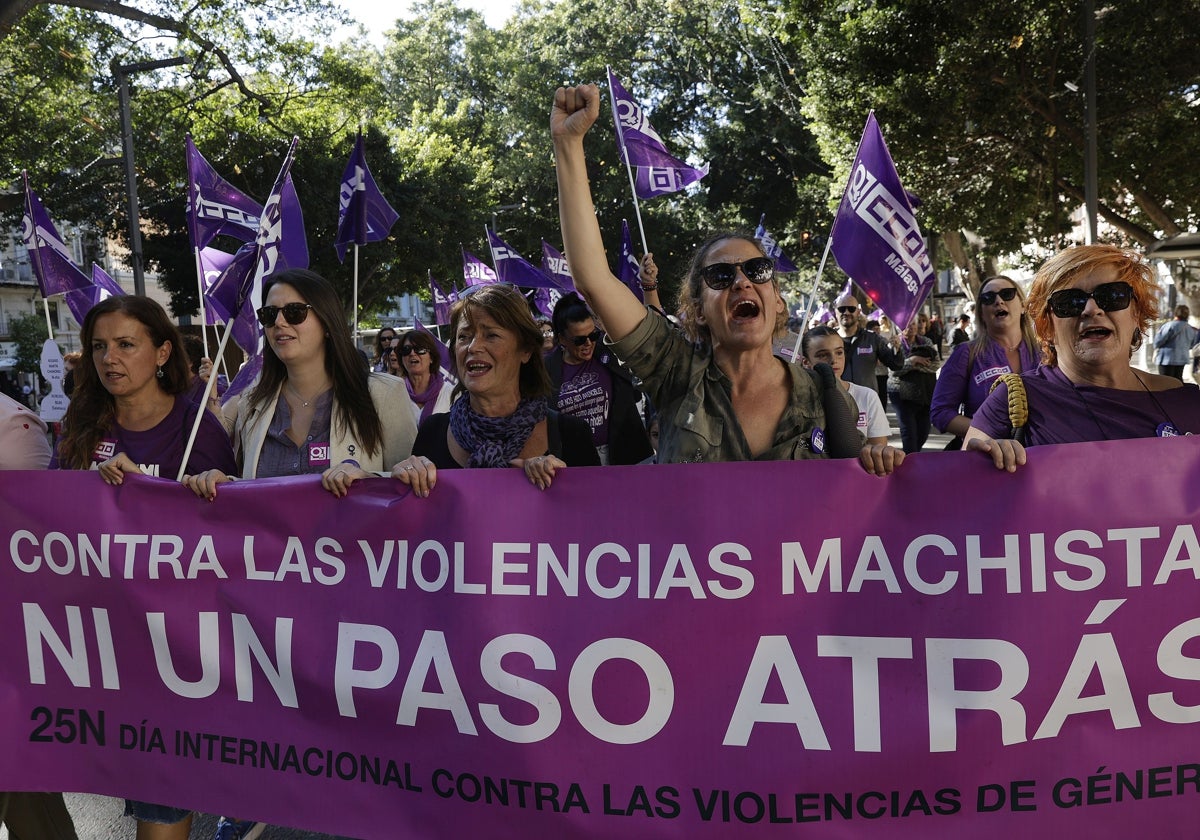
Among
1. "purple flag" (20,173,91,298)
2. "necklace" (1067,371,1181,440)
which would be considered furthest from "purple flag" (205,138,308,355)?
"purple flag" (20,173,91,298)

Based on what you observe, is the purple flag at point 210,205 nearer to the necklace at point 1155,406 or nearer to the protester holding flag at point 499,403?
the protester holding flag at point 499,403

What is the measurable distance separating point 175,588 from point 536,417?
114cm

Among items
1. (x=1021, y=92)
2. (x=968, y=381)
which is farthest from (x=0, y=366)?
(x=968, y=381)

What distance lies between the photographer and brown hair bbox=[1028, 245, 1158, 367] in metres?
2.92

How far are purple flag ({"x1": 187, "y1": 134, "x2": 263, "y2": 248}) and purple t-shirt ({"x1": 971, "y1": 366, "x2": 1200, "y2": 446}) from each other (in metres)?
6.84

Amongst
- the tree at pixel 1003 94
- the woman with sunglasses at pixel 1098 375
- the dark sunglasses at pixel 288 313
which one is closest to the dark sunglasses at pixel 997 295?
the woman with sunglasses at pixel 1098 375

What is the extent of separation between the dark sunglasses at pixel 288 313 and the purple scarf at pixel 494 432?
1.78 ft

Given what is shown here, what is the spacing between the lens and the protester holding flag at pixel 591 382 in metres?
5.43

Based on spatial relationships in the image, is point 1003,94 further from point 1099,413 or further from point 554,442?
point 554,442

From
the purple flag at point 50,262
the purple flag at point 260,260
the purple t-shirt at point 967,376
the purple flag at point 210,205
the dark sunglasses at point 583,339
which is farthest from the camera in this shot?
the purple flag at point 50,262

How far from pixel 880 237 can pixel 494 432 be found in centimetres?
241

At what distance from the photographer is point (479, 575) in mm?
2867

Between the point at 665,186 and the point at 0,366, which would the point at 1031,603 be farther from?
the point at 0,366

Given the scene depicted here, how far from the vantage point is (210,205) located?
28.6ft
